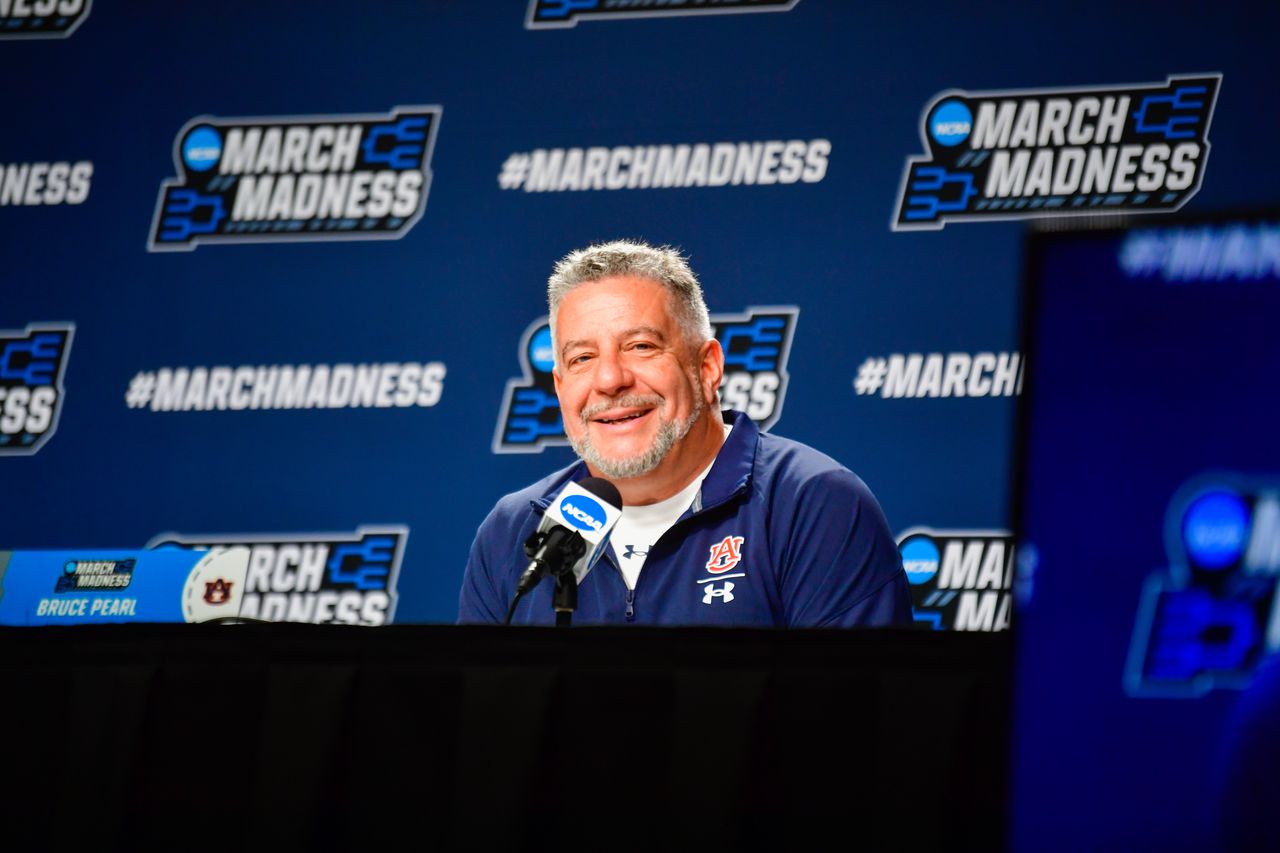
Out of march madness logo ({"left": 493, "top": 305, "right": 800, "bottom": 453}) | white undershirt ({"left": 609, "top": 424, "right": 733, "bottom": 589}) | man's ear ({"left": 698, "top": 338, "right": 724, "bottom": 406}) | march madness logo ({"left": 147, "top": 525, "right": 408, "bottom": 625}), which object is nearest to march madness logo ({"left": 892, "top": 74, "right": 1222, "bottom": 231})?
march madness logo ({"left": 493, "top": 305, "right": 800, "bottom": 453})

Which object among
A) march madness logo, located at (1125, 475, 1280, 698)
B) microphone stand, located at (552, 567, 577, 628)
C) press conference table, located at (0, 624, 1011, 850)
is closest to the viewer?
march madness logo, located at (1125, 475, 1280, 698)

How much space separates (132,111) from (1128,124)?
108 inches

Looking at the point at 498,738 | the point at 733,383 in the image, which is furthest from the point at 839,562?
the point at 733,383

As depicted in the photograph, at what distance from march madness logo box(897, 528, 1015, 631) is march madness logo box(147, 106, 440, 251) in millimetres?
1662

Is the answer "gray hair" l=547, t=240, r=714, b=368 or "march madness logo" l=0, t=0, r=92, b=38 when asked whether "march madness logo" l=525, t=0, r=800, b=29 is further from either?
"gray hair" l=547, t=240, r=714, b=368

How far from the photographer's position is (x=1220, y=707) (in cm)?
89

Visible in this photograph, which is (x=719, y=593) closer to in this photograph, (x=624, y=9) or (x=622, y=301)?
(x=622, y=301)

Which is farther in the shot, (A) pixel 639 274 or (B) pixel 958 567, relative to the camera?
(B) pixel 958 567

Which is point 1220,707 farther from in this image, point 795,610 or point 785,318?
point 785,318

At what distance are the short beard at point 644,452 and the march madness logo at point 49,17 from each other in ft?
8.24

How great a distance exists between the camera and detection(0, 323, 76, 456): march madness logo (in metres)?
4.02

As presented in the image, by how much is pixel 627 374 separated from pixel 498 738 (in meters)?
1.18

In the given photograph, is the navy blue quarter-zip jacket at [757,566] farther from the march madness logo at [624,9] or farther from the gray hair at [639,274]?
the march madness logo at [624,9]

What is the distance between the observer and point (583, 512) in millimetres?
1786
